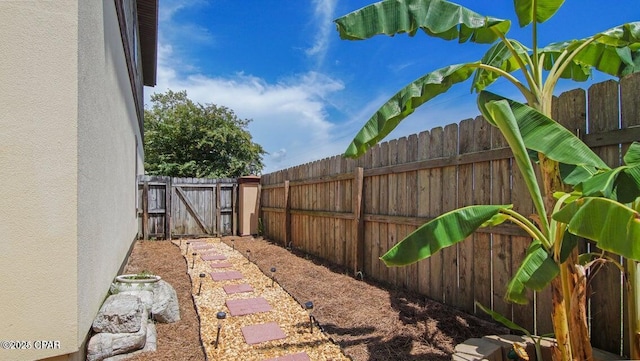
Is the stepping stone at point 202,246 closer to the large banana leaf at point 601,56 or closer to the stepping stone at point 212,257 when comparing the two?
the stepping stone at point 212,257

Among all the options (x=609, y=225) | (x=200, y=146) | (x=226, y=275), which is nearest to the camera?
(x=609, y=225)

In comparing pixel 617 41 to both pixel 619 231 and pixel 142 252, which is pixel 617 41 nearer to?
pixel 619 231

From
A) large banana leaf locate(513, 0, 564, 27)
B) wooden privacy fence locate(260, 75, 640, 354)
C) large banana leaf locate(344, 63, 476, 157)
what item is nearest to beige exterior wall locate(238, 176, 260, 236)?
wooden privacy fence locate(260, 75, 640, 354)

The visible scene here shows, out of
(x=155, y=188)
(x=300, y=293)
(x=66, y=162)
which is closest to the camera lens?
(x=66, y=162)

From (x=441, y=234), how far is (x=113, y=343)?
107 inches

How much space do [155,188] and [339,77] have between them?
739 centimetres

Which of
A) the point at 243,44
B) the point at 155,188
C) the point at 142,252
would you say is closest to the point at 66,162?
the point at 142,252

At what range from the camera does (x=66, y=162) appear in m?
2.17

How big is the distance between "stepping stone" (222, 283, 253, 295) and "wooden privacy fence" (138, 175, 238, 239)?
6334 millimetres

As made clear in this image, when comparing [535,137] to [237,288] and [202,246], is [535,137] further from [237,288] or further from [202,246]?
[202,246]

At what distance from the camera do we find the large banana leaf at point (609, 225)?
1362mm

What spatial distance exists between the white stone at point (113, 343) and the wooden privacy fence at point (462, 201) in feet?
10.6

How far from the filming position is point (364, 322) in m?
3.65

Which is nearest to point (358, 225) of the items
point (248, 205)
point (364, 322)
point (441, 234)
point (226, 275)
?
point (364, 322)
